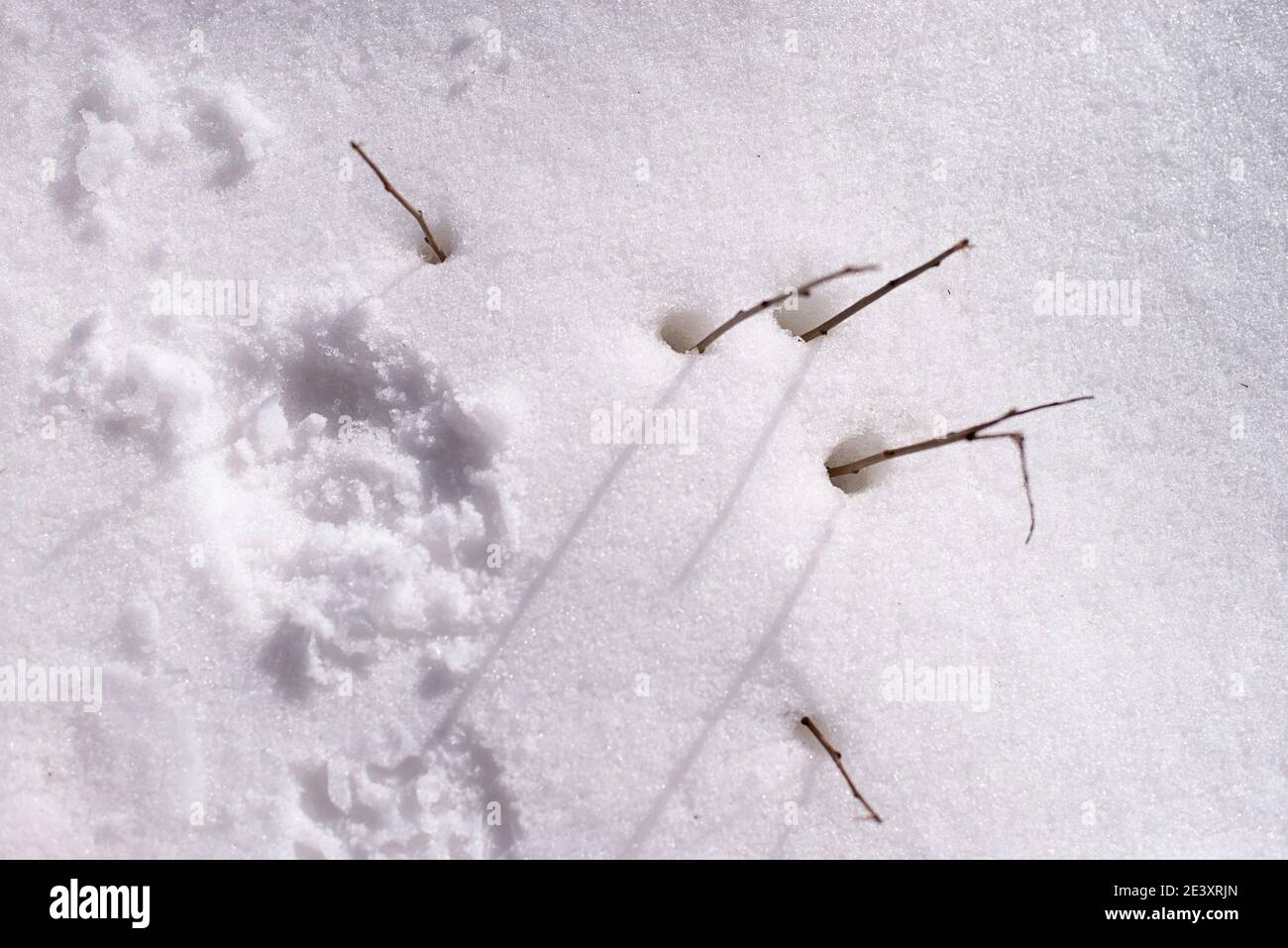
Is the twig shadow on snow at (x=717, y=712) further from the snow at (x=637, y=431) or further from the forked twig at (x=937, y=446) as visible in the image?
the forked twig at (x=937, y=446)

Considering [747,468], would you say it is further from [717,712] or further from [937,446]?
[717,712]

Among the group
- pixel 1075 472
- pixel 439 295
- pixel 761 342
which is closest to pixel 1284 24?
pixel 1075 472

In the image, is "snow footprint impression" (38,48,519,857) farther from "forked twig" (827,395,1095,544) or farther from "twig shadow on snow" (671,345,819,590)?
"forked twig" (827,395,1095,544)

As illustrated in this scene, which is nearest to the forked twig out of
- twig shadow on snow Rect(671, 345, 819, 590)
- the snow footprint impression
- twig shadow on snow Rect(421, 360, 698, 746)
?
twig shadow on snow Rect(671, 345, 819, 590)

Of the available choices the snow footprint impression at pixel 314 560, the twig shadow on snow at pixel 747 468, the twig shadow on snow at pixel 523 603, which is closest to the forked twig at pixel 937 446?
the twig shadow on snow at pixel 747 468

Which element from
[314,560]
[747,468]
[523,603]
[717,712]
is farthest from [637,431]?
[314,560]
